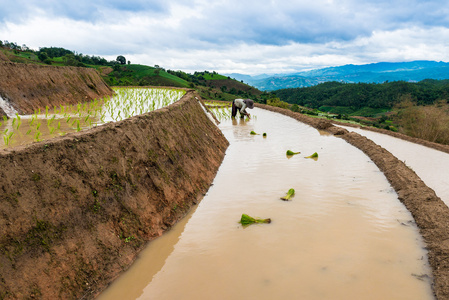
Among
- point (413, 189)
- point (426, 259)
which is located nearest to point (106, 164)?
point (426, 259)

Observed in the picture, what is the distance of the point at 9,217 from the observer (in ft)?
10.5

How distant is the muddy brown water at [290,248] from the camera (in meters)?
3.81

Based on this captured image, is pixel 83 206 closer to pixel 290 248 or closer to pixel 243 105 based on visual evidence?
pixel 290 248

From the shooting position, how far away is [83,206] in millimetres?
4051

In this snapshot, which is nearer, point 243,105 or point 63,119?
point 63,119

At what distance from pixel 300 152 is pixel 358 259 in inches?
269

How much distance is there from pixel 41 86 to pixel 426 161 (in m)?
16.4

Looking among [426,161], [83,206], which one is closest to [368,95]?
[426,161]

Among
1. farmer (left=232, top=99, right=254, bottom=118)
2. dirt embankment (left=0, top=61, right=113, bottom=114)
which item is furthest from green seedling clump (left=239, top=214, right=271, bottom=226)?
farmer (left=232, top=99, right=254, bottom=118)

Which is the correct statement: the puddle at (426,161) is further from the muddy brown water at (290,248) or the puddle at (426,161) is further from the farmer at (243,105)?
the farmer at (243,105)

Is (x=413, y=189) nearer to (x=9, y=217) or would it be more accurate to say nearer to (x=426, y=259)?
(x=426, y=259)

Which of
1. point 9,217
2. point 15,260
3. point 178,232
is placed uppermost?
point 9,217

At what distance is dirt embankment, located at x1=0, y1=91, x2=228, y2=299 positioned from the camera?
10.5 feet

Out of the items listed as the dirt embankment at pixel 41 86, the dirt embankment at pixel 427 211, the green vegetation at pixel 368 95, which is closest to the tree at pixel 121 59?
the green vegetation at pixel 368 95
